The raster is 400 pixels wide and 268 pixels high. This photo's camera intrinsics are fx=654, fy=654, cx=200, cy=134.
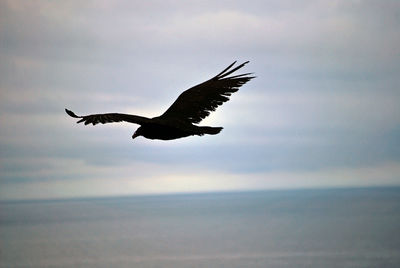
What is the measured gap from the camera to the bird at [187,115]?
1290 centimetres

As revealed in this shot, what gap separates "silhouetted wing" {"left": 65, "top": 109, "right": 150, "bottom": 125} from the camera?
12492mm

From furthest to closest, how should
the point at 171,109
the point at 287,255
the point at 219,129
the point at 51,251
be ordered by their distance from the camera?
the point at 51,251 → the point at 287,255 → the point at 171,109 → the point at 219,129

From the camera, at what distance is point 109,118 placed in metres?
12.6

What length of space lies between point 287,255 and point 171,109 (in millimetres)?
120310

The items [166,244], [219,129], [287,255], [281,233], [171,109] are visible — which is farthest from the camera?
[281,233]

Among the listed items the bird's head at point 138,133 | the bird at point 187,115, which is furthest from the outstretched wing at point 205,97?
the bird's head at point 138,133

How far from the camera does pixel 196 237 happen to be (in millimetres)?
181125

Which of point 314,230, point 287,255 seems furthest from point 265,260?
point 314,230

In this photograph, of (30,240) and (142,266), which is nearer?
(142,266)

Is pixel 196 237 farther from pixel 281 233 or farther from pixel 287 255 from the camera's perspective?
pixel 287 255

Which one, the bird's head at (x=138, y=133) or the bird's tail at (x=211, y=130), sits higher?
the bird's tail at (x=211, y=130)

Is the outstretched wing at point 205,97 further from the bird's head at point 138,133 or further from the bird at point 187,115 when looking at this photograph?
the bird's head at point 138,133

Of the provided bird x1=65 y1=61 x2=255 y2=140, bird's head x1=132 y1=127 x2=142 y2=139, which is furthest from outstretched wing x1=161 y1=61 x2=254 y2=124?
bird's head x1=132 y1=127 x2=142 y2=139

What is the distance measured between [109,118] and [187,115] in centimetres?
406
